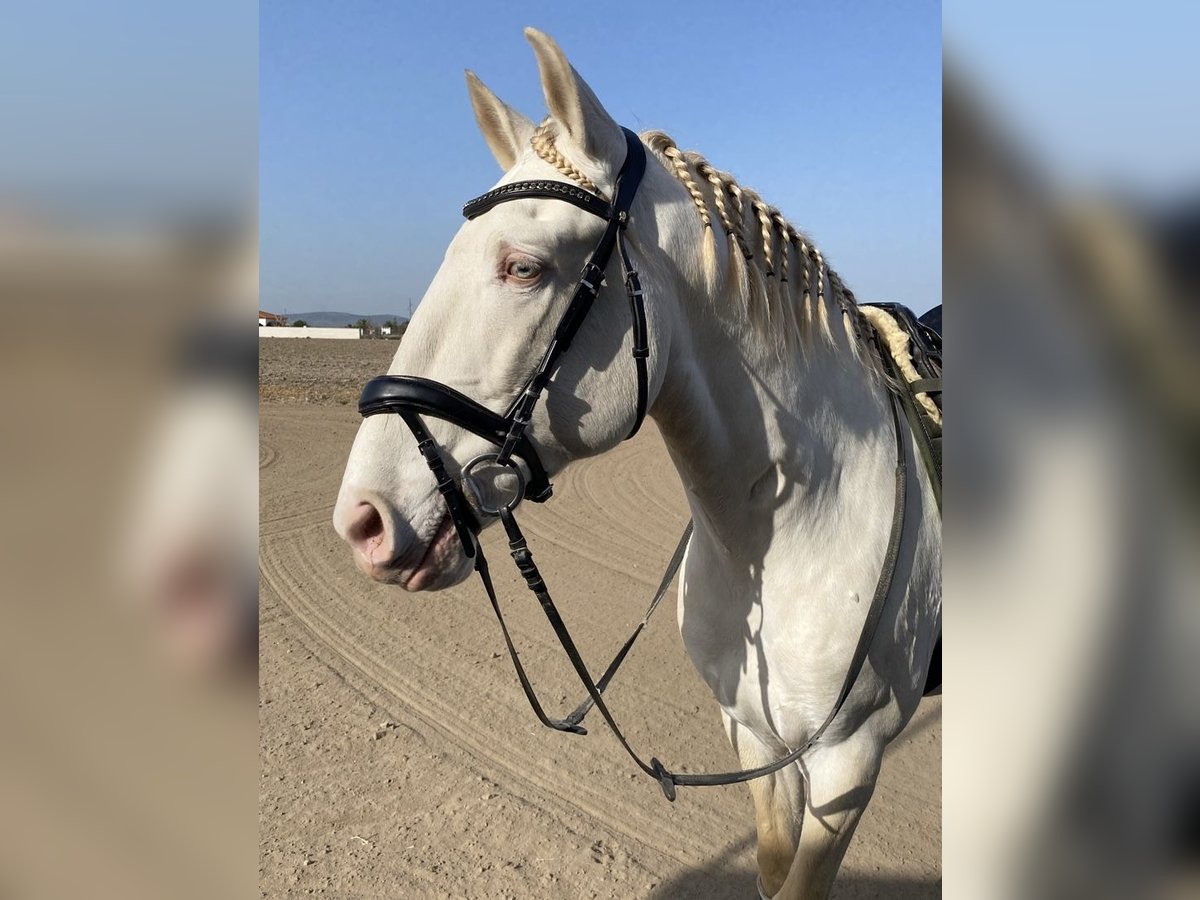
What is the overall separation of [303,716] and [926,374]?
11.3 ft

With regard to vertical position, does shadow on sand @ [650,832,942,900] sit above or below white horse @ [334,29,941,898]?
below

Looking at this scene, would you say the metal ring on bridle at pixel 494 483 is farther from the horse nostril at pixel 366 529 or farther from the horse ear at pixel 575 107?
the horse ear at pixel 575 107

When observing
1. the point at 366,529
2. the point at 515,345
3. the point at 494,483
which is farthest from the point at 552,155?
the point at 366,529

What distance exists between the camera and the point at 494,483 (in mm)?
1441

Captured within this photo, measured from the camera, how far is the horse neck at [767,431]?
1622mm

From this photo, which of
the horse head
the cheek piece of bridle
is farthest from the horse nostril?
the cheek piece of bridle

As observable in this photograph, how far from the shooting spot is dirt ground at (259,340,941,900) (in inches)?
114

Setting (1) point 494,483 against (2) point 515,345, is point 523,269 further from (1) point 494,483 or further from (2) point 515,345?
(1) point 494,483

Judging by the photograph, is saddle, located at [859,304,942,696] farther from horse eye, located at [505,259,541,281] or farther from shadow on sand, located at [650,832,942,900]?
shadow on sand, located at [650,832,942,900]

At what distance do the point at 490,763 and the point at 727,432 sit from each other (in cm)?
253

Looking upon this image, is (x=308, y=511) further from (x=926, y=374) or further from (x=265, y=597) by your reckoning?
(x=926, y=374)

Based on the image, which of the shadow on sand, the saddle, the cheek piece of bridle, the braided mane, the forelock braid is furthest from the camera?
the shadow on sand

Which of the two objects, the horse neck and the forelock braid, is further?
the horse neck
